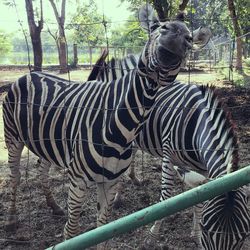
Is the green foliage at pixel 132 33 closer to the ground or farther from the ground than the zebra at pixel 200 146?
farther from the ground

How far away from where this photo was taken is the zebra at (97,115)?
281cm

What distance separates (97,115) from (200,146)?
983mm

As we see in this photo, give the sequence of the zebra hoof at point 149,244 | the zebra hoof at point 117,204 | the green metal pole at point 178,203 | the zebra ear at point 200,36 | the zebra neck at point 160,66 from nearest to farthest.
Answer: the green metal pole at point 178,203
the zebra neck at point 160,66
the zebra ear at point 200,36
the zebra hoof at point 149,244
the zebra hoof at point 117,204

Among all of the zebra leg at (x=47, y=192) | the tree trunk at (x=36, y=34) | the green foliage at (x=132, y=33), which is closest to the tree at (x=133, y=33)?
the green foliage at (x=132, y=33)

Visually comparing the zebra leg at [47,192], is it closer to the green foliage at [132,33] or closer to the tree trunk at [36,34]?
the green foliage at [132,33]

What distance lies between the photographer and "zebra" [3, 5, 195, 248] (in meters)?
2.81

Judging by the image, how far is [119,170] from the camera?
326cm

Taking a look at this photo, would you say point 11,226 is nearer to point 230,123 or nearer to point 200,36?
point 230,123

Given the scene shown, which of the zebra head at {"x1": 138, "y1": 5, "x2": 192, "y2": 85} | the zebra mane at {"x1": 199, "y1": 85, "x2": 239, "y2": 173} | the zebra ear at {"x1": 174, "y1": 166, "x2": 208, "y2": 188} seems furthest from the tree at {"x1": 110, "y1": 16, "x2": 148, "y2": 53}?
the zebra ear at {"x1": 174, "y1": 166, "x2": 208, "y2": 188}

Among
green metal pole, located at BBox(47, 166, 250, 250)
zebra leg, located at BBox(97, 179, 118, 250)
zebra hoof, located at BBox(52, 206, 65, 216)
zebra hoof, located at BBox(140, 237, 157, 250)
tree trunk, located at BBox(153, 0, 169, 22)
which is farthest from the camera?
tree trunk, located at BBox(153, 0, 169, 22)

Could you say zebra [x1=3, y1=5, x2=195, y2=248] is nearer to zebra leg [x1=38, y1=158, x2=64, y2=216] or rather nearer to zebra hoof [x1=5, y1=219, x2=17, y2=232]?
zebra leg [x1=38, y1=158, x2=64, y2=216]

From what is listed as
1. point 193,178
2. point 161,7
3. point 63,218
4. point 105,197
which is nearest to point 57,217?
point 63,218

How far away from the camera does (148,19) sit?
10.6ft

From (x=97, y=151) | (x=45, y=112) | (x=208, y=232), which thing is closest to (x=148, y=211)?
(x=208, y=232)
